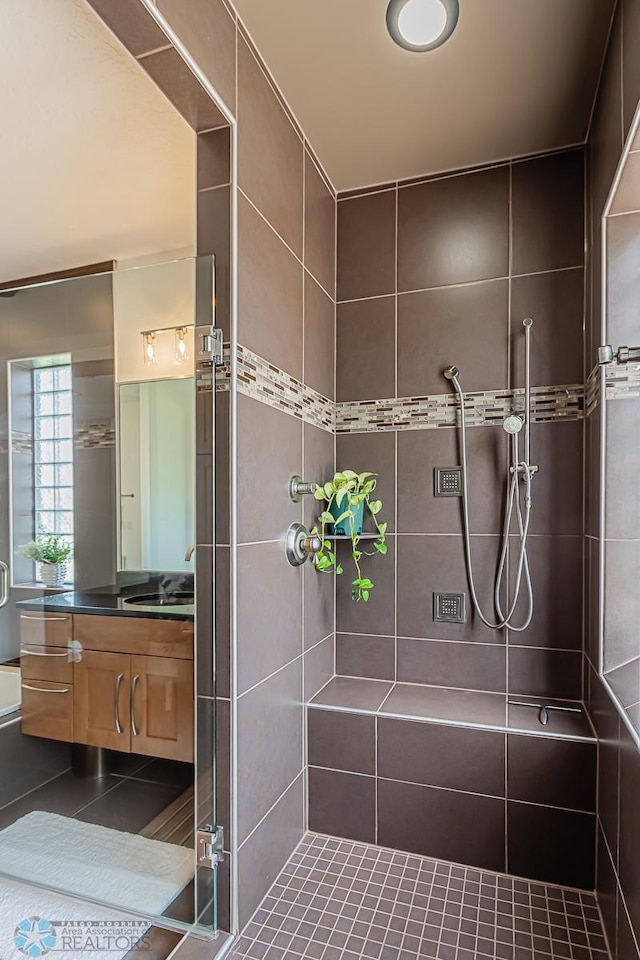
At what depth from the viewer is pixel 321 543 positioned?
1969 mm

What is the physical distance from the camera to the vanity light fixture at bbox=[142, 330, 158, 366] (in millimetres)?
1719

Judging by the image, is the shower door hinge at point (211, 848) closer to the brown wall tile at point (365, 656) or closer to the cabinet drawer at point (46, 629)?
the cabinet drawer at point (46, 629)

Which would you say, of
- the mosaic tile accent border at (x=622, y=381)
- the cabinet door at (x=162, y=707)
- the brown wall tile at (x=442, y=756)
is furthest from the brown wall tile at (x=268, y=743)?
the mosaic tile accent border at (x=622, y=381)

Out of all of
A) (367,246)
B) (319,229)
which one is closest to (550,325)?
(367,246)

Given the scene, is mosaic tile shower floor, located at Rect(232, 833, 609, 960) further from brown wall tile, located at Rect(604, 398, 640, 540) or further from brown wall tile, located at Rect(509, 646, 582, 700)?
brown wall tile, located at Rect(604, 398, 640, 540)

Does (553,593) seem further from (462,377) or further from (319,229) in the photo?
(319,229)

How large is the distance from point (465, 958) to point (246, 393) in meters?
1.60

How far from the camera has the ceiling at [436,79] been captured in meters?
1.52

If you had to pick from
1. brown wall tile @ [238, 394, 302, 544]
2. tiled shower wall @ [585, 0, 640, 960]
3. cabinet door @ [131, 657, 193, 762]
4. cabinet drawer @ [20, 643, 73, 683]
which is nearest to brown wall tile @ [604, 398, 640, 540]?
tiled shower wall @ [585, 0, 640, 960]

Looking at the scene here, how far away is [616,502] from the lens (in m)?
1.62

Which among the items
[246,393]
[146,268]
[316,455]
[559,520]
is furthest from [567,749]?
[146,268]

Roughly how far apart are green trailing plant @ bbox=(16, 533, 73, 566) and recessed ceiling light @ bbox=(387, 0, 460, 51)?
5.96 feet

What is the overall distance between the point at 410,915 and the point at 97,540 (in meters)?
1.46

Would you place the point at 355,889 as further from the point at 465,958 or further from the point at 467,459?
the point at 467,459
